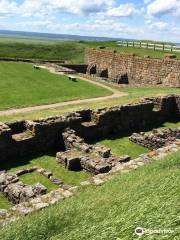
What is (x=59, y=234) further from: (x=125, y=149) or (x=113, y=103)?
(x=113, y=103)

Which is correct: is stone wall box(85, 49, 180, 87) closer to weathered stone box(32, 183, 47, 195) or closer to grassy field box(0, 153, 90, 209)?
grassy field box(0, 153, 90, 209)

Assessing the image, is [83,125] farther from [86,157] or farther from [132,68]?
[132,68]

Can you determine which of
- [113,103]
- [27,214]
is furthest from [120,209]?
[113,103]

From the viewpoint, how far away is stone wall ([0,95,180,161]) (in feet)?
66.2

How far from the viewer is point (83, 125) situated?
23.4m

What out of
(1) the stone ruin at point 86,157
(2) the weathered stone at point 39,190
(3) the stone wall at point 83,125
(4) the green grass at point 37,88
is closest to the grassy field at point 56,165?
(1) the stone ruin at point 86,157

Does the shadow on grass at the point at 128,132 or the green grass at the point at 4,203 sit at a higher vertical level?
the shadow on grass at the point at 128,132

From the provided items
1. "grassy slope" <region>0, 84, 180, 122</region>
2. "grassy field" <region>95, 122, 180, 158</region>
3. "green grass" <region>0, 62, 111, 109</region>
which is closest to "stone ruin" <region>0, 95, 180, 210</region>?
"grassy field" <region>95, 122, 180, 158</region>

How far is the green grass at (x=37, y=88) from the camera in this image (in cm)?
2855

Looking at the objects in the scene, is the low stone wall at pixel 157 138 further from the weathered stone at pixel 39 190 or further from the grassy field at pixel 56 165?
the weathered stone at pixel 39 190

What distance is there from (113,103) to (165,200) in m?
20.4

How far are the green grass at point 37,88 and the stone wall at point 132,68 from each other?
883 centimetres

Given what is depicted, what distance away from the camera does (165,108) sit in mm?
29578

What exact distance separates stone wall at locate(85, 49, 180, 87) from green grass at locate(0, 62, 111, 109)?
8.83 meters
